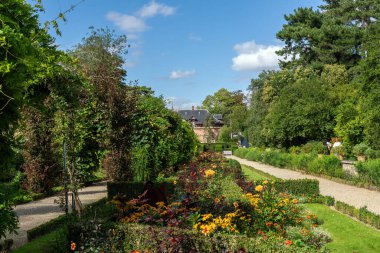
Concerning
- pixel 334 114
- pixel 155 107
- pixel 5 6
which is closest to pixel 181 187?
pixel 155 107

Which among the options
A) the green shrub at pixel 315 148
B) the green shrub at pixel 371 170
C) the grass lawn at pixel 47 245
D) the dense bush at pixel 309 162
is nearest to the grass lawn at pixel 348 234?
the grass lawn at pixel 47 245

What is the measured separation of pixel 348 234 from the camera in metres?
8.92

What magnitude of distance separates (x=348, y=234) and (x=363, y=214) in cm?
174

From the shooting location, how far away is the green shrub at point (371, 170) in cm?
1630

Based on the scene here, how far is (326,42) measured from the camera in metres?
38.2

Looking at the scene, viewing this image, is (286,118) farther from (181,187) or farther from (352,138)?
(181,187)

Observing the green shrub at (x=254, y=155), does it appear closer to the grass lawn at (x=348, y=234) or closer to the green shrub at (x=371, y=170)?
the green shrub at (x=371, y=170)

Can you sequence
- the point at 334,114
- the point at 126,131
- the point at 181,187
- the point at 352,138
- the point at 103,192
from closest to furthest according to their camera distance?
the point at 181,187
the point at 126,131
the point at 103,192
the point at 352,138
the point at 334,114

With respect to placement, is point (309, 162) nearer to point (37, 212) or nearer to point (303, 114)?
point (303, 114)

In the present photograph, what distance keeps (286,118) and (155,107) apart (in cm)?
1677

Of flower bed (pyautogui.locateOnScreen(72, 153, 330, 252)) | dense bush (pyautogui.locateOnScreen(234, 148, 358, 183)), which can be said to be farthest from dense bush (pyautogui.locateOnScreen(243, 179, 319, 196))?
dense bush (pyautogui.locateOnScreen(234, 148, 358, 183))

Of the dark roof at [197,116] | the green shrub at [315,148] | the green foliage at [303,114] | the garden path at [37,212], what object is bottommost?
the garden path at [37,212]

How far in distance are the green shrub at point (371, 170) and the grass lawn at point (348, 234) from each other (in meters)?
5.88

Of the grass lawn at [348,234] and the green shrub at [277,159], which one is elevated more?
the green shrub at [277,159]
